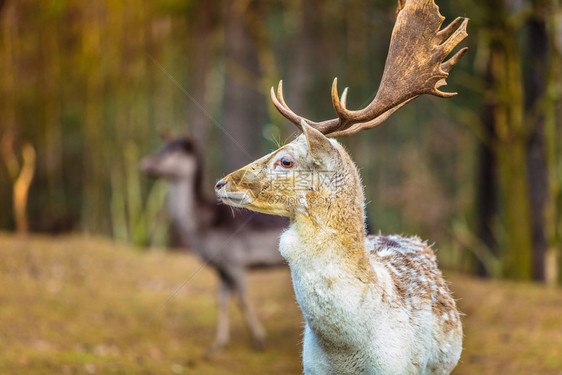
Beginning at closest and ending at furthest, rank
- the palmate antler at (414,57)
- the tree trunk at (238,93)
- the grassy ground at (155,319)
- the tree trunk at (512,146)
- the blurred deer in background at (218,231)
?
the palmate antler at (414,57), the grassy ground at (155,319), the blurred deer in background at (218,231), the tree trunk at (512,146), the tree trunk at (238,93)

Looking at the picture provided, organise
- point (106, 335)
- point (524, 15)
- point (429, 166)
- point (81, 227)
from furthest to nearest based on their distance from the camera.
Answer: point (429, 166), point (81, 227), point (524, 15), point (106, 335)

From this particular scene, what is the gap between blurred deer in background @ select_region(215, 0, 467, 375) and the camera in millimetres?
3092

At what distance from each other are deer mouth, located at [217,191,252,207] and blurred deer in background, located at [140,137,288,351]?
4411mm

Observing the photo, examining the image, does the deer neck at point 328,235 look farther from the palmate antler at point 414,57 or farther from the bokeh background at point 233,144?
the bokeh background at point 233,144

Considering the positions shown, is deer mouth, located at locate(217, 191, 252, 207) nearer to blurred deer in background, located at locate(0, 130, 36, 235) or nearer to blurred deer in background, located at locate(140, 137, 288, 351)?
blurred deer in background, located at locate(140, 137, 288, 351)

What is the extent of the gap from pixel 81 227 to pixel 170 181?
8.14 meters

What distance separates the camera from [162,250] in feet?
46.9

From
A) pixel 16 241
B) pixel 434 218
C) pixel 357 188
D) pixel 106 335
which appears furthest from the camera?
pixel 434 218

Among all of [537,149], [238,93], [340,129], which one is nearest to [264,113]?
[238,93]

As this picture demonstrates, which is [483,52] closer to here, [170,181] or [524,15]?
[524,15]

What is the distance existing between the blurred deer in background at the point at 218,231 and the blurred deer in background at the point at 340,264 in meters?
4.25

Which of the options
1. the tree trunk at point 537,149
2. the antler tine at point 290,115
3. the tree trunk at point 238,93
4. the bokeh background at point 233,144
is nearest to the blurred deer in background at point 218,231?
the bokeh background at point 233,144

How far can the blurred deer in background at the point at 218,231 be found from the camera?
25.6ft

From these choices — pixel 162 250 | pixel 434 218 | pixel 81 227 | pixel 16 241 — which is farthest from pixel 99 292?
pixel 434 218
